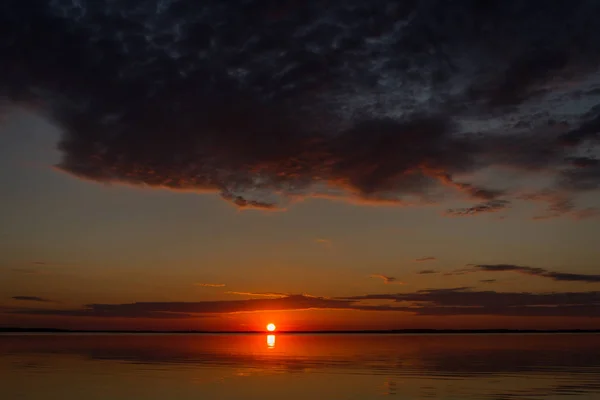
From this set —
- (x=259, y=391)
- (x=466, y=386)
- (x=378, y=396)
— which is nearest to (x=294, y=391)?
(x=259, y=391)

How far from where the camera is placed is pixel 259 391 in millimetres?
34062

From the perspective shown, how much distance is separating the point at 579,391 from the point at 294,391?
15614 mm

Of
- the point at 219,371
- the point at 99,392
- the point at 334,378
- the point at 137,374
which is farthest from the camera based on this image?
the point at 219,371

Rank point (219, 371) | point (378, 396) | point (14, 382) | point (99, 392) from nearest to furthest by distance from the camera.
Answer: point (378, 396) < point (99, 392) < point (14, 382) < point (219, 371)

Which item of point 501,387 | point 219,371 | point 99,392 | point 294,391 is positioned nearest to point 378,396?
point 294,391

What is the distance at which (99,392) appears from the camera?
110 feet

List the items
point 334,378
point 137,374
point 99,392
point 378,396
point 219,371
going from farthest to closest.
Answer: point 219,371 < point 137,374 < point 334,378 < point 99,392 < point 378,396

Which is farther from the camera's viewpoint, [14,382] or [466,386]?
[14,382]

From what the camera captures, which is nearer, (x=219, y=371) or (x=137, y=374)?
(x=137, y=374)

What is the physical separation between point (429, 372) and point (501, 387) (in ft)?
35.6

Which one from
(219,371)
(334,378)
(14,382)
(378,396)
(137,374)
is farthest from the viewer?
(219,371)

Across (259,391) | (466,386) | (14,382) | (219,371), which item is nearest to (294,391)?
(259,391)

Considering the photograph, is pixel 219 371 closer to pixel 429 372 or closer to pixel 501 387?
pixel 429 372

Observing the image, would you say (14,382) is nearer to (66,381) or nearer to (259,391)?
(66,381)
